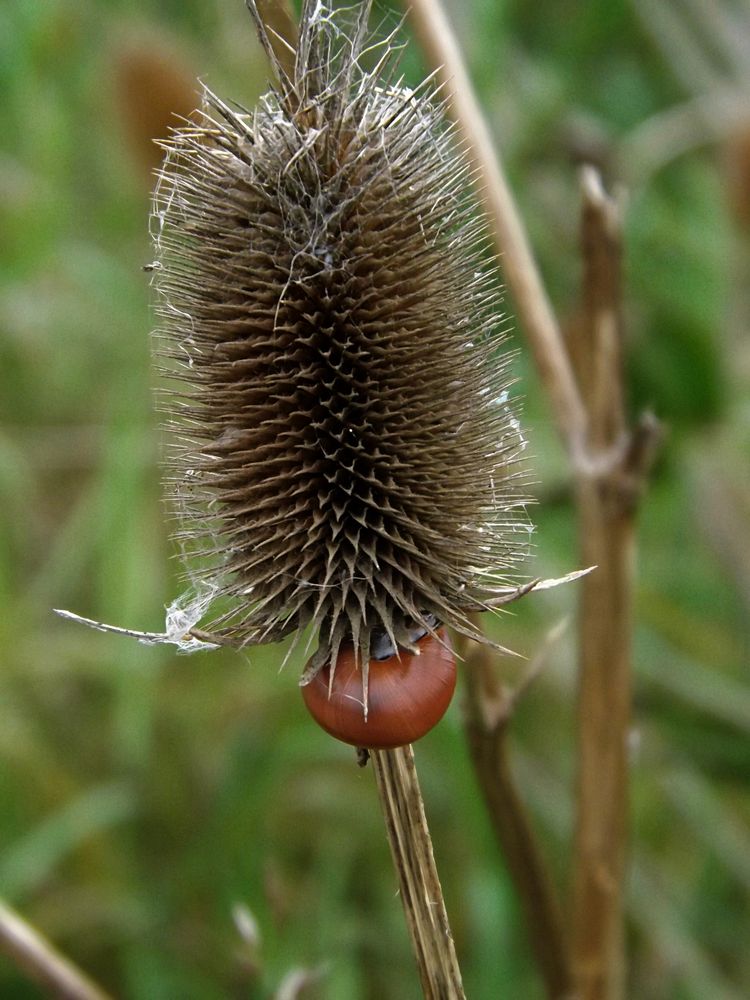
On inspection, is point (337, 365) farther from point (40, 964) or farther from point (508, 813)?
point (40, 964)

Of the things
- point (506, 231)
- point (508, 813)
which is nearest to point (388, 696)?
point (508, 813)

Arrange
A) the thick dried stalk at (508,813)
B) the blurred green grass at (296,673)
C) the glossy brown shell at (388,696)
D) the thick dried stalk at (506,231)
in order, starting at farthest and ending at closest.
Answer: the blurred green grass at (296,673)
the thick dried stalk at (506,231)
the thick dried stalk at (508,813)
the glossy brown shell at (388,696)

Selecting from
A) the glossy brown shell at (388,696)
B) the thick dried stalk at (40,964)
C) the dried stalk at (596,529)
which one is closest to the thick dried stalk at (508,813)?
the dried stalk at (596,529)

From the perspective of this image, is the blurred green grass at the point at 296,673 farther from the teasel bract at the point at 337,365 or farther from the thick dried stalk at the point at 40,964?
the teasel bract at the point at 337,365

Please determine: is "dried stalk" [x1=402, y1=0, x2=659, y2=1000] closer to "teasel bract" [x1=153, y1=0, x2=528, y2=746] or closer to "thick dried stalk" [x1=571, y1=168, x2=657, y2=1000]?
"thick dried stalk" [x1=571, y1=168, x2=657, y2=1000]

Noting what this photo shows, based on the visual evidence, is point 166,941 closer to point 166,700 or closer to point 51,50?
point 166,700

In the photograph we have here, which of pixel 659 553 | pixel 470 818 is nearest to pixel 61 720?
pixel 470 818

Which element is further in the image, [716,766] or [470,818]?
[716,766]
